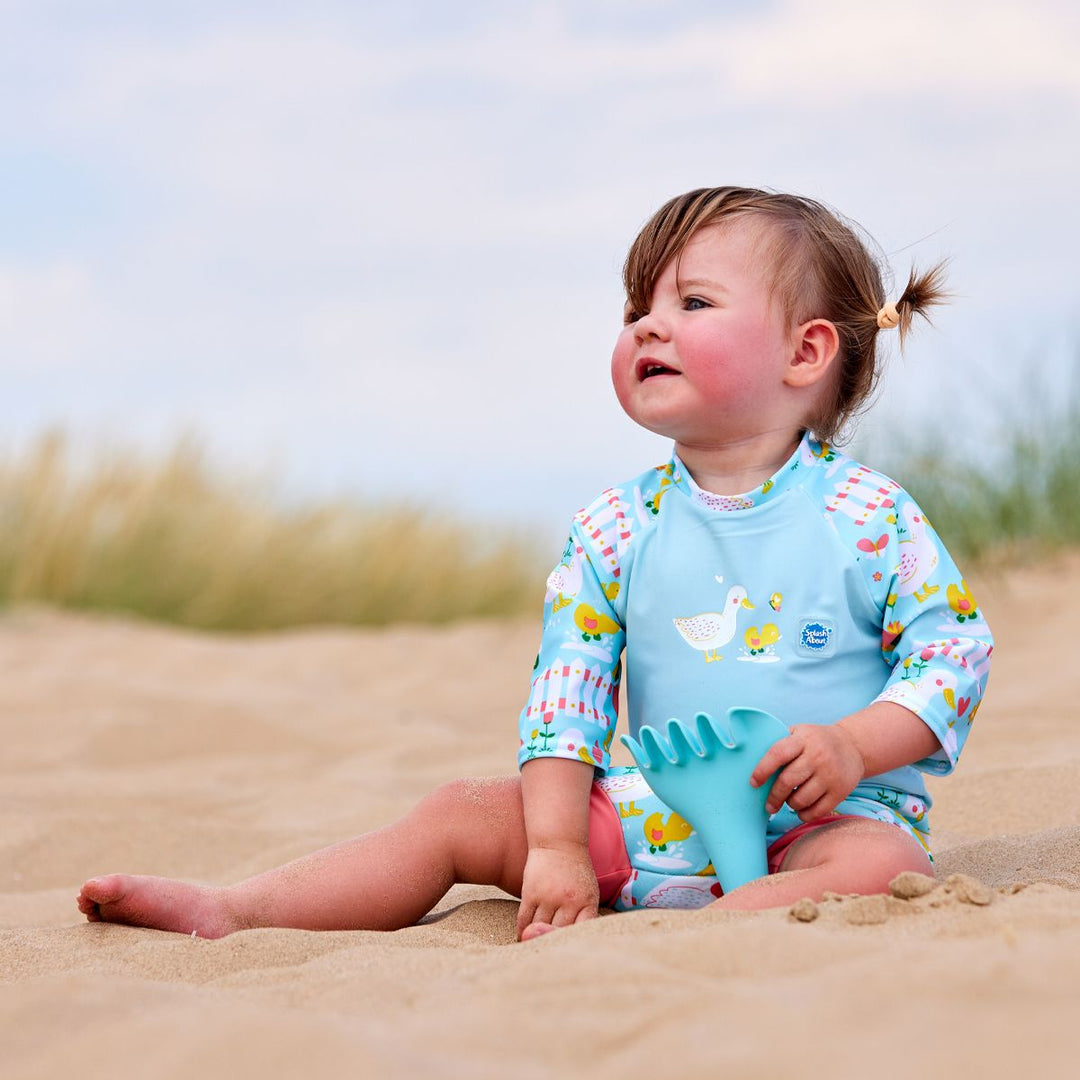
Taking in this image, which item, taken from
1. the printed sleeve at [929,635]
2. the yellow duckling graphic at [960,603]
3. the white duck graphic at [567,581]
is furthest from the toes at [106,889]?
the yellow duckling graphic at [960,603]

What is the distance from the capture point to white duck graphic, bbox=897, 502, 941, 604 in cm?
197

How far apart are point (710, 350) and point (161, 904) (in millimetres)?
1077

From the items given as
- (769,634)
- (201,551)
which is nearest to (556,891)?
(769,634)

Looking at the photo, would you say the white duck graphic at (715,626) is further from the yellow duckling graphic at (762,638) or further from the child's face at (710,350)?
the child's face at (710,350)

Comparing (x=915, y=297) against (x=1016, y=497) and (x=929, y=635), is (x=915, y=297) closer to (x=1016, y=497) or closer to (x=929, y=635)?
(x=929, y=635)

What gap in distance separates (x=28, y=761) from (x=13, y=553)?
4.19 metres

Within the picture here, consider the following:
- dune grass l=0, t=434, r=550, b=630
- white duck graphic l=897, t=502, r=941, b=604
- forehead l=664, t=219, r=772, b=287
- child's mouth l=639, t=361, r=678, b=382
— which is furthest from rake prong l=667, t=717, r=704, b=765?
dune grass l=0, t=434, r=550, b=630

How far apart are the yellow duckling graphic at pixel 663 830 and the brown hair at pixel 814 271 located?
61 centimetres

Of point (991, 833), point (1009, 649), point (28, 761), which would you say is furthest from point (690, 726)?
point (1009, 649)

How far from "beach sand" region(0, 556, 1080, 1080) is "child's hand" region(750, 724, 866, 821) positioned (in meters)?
0.24

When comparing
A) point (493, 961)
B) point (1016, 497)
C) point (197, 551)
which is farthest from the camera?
point (197, 551)

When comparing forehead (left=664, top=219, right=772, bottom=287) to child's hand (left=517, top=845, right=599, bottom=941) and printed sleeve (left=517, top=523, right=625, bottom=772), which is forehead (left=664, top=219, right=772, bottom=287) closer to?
printed sleeve (left=517, top=523, right=625, bottom=772)

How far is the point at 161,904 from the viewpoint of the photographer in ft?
6.66

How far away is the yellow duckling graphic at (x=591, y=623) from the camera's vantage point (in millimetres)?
2094
